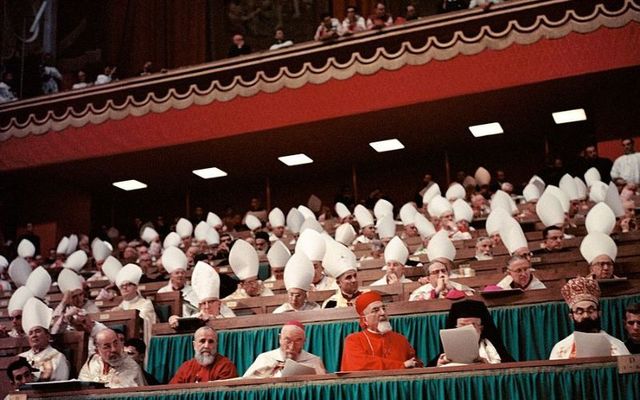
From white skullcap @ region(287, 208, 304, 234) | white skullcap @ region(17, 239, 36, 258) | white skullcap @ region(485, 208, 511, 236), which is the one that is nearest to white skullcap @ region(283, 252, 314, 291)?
white skullcap @ region(485, 208, 511, 236)

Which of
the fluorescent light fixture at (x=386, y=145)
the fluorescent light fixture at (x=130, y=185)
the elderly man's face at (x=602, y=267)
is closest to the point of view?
the elderly man's face at (x=602, y=267)

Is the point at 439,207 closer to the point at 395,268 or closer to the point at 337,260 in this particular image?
the point at 395,268

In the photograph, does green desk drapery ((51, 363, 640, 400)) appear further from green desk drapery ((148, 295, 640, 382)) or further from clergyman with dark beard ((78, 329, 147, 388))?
green desk drapery ((148, 295, 640, 382))

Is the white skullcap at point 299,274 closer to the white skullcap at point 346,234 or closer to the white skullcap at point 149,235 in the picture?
the white skullcap at point 346,234

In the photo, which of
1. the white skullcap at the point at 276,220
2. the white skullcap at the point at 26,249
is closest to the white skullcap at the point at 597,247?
the white skullcap at the point at 276,220

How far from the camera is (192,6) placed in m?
19.4

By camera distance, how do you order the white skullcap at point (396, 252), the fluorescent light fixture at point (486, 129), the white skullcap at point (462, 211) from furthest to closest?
the fluorescent light fixture at point (486, 129)
the white skullcap at point (462, 211)
the white skullcap at point (396, 252)

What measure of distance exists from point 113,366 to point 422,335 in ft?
7.63

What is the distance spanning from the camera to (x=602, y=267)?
301 inches

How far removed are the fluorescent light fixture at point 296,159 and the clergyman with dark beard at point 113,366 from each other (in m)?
8.47

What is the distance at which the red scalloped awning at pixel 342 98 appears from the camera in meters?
12.4

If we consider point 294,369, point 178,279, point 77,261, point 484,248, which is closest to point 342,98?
point 77,261

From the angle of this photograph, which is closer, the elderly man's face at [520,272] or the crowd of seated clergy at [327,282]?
the crowd of seated clergy at [327,282]

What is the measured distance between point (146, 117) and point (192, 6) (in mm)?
5379
